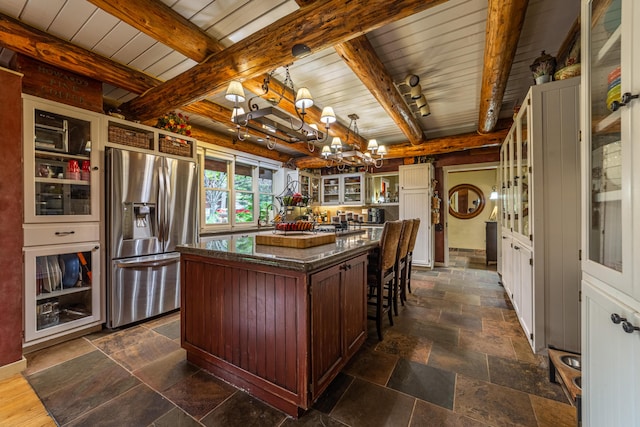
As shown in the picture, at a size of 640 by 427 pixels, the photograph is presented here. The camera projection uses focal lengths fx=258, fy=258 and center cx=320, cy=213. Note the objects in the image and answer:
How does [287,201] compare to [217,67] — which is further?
[287,201]

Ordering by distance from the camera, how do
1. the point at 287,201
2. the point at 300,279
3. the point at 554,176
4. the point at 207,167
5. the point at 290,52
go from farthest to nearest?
the point at 207,167
the point at 287,201
the point at 554,176
the point at 290,52
the point at 300,279

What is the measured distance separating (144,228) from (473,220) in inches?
301

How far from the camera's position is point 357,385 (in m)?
1.77

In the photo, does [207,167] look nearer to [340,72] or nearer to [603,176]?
[340,72]

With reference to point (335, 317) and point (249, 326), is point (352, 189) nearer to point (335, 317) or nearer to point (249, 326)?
point (335, 317)

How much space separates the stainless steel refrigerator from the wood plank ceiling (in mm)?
631

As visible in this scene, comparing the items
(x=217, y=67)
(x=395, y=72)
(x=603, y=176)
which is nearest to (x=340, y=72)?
(x=395, y=72)

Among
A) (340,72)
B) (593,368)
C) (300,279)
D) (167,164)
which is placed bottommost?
(593,368)

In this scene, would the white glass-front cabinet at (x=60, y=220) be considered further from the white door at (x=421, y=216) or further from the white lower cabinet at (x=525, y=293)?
the white door at (x=421, y=216)

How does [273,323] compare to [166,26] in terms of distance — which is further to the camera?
[166,26]

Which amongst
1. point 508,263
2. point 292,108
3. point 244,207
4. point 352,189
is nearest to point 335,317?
point 292,108

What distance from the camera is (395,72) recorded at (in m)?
2.59

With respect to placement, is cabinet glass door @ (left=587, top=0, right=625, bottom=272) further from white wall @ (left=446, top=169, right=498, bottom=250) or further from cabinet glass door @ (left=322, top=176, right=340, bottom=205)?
white wall @ (left=446, top=169, right=498, bottom=250)

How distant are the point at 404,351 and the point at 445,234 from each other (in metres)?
3.87
